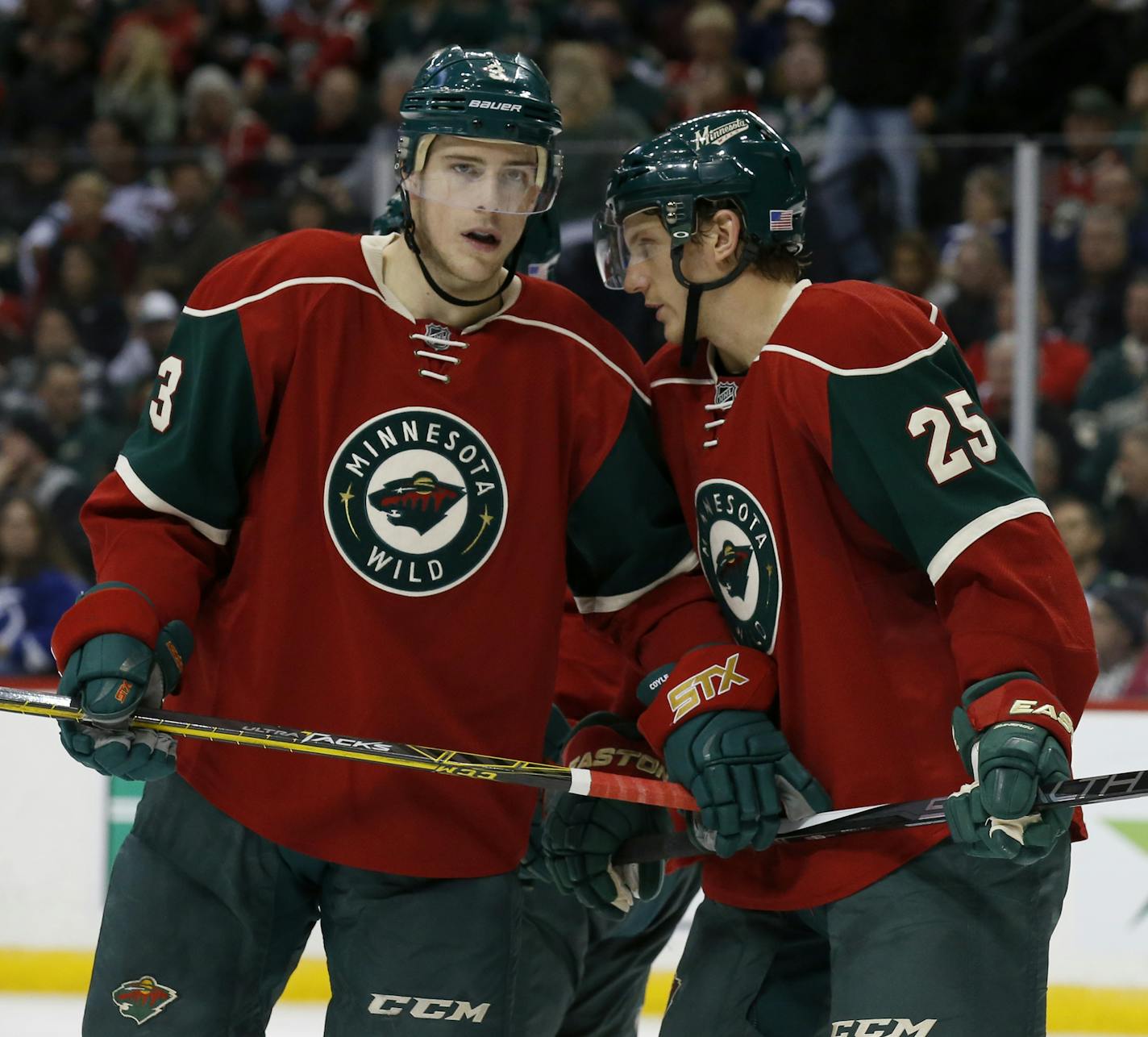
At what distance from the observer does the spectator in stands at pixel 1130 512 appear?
4.31 metres

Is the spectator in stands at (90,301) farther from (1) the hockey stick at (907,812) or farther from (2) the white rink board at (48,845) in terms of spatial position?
(1) the hockey stick at (907,812)

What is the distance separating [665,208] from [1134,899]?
2.25m

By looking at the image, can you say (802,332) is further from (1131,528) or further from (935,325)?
(1131,528)

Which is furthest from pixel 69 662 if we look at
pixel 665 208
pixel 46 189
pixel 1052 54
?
pixel 1052 54

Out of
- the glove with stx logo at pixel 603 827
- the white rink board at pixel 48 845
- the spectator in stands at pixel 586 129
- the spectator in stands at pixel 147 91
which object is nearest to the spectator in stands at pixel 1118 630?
the white rink board at pixel 48 845

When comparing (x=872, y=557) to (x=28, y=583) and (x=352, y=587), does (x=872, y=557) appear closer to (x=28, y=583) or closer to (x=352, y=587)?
(x=352, y=587)

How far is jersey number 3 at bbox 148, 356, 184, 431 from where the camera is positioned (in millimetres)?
2242

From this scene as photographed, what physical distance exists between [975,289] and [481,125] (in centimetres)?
234

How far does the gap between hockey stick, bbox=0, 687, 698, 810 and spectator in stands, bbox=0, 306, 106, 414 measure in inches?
100

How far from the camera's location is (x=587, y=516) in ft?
7.73

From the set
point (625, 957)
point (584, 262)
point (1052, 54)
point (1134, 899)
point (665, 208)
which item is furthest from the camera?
point (1052, 54)

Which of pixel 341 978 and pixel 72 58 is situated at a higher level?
pixel 72 58

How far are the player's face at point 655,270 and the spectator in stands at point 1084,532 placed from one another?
85.0 inches

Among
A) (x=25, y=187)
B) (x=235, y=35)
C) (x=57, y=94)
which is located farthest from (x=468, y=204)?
(x=235, y=35)
